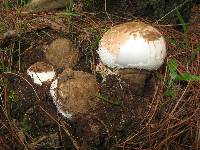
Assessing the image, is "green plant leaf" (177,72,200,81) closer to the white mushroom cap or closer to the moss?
the white mushroom cap

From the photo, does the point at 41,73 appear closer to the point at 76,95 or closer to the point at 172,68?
the point at 76,95

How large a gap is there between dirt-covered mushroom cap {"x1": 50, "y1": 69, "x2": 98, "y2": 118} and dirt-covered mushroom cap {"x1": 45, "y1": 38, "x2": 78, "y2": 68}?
0.18 m

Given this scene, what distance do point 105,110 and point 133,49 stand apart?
0.39 m

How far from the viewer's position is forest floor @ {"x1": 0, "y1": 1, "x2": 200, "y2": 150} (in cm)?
207

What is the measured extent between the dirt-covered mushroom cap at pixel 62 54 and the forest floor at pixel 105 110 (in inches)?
2.0

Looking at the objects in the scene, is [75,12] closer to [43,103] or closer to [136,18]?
[136,18]

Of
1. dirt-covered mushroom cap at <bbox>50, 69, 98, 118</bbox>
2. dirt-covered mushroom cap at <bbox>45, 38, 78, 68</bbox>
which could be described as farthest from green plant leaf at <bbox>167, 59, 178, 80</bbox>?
dirt-covered mushroom cap at <bbox>45, 38, 78, 68</bbox>

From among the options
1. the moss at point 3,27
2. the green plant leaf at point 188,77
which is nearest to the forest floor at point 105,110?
the green plant leaf at point 188,77

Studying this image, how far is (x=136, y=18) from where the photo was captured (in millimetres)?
2682

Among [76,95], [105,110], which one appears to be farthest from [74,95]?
[105,110]

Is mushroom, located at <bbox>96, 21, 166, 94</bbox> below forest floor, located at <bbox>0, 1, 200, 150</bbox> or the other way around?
the other way around

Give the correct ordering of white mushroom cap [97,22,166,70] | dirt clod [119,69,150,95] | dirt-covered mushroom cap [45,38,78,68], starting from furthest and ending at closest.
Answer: dirt-covered mushroom cap [45,38,78,68], dirt clod [119,69,150,95], white mushroom cap [97,22,166,70]

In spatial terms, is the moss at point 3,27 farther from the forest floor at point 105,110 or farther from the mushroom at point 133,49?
the mushroom at point 133,49

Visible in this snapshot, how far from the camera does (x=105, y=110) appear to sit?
2109 mm
